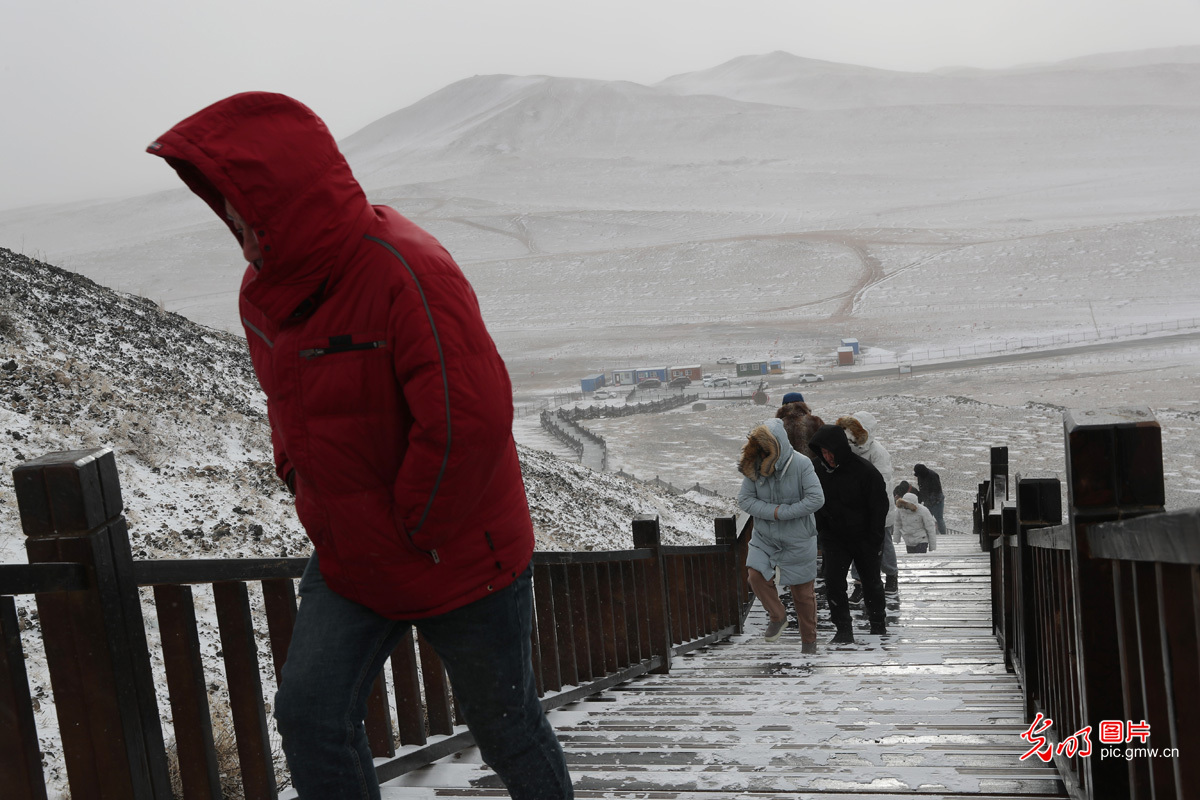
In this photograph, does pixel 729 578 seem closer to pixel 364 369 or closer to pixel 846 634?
pixel 846 634

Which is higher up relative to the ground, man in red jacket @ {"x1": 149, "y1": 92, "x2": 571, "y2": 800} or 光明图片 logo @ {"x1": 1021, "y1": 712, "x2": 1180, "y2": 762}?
man in red jacket @ {"x1": 149, "y1": 92, "x2": 571, "y2": 800}

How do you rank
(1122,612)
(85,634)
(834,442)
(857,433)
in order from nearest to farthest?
1. (1122,612)
2. (85,634)
3. (834,442)
4. (857,433)

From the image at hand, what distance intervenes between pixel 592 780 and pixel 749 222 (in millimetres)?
101071

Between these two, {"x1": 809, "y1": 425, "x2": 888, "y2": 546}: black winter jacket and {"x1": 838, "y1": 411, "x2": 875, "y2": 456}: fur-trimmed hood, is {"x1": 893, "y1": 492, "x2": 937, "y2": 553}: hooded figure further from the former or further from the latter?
{"x1": 809, "y1": 425, "x2": 888, "y2": 546}: black winter jacket

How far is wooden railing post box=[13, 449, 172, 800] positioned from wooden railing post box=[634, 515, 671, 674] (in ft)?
12.0

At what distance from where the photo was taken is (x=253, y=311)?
2211 mm

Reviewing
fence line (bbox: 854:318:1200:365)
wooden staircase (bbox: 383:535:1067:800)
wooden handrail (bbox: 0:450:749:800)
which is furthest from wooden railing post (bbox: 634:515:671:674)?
fence line (bbox: 854:318:1200:365)

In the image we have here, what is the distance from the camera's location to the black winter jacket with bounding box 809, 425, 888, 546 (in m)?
6.69

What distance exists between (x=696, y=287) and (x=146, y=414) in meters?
72.3

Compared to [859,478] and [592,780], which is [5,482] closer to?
[592,780]

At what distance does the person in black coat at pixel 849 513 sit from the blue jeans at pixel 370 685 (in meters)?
4.69

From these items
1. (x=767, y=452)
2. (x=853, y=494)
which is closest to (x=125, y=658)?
(x=767, y=452)

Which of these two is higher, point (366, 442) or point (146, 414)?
point (366, 442)

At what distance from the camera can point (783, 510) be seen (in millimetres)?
6242
